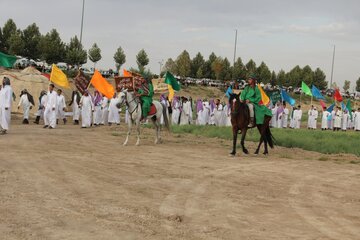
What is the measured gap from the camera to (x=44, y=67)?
5325cm

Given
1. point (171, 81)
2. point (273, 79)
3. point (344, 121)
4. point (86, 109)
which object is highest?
point (273, 79)

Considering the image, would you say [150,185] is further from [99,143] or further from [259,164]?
[99,143]

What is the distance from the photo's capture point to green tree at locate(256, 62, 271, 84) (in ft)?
261

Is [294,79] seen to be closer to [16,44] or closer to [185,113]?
[16,44]

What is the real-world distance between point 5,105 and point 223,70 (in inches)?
2288

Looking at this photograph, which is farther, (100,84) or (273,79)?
(273,79)

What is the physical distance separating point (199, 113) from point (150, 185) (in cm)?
2580

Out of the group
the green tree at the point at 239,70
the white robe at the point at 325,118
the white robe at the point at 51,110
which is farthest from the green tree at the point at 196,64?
the white robe at the point at 51,110

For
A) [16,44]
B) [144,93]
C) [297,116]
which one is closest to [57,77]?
[144,93]

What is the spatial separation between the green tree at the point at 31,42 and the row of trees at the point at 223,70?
64.3ft

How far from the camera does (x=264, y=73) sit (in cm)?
7956

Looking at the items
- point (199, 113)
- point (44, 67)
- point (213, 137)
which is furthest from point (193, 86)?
point (213, 137)

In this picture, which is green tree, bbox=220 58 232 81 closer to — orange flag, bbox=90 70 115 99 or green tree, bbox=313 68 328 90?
green tree, bbox=313 68 328 90

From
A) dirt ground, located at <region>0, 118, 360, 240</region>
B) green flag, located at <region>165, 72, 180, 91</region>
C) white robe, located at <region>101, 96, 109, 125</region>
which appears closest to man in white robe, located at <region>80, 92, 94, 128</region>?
white robe, located at <region>101, 96, 109, 125</region>
